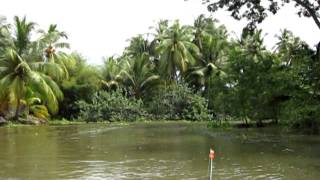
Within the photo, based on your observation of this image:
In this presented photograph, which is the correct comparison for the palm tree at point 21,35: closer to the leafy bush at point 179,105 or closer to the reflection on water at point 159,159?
the leafy bush at point 179,105

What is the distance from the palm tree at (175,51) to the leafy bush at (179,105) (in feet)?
8.62

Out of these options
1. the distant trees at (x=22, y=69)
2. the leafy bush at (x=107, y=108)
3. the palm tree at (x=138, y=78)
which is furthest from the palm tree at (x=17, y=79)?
the palm tree at (x=138, y=78)

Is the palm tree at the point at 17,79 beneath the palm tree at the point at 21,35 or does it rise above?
beneath

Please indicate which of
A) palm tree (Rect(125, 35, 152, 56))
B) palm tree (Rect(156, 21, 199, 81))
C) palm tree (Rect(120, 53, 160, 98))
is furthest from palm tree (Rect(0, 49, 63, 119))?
palm tree (Rect(125, 35, 152, 56))

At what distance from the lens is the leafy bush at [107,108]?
43.9 metres

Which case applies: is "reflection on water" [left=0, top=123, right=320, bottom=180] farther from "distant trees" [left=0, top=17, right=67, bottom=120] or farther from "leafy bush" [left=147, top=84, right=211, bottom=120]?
"leafy bush" [left=147, top=84, right=211, bottom=120]

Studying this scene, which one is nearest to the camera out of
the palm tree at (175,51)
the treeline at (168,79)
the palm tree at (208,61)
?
the treeline at (168,79)

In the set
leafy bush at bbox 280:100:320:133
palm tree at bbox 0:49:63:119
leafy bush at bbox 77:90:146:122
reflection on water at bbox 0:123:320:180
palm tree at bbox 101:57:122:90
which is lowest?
reflection on water at bbox 0:123:320:180

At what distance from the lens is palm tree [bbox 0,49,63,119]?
3581 centimetres

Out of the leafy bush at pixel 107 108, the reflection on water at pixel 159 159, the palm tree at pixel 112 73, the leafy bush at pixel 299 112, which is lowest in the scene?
the reflection on water at pixel 159 159

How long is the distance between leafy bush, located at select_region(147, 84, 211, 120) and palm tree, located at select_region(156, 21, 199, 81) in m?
2.63

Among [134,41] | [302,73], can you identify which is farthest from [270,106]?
[134,41]

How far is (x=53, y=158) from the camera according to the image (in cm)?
1579

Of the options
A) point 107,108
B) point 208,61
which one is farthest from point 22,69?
point 208,61
